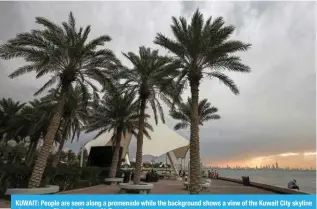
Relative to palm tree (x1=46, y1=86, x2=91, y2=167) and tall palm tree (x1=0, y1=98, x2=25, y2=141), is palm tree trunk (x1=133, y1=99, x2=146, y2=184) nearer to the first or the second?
palm tree (x1=46, y1=86, x2=91, y2=167)

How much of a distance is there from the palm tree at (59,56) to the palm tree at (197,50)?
150 inches

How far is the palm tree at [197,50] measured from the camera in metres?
18.0

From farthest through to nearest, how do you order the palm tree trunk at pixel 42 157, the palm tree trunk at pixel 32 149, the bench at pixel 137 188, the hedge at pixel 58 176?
the palm tree trunk at pixel 32 149, the bench at pixel 137 188, the hedge at pixel 58 176, the palm tree trunk at pixel 42 157

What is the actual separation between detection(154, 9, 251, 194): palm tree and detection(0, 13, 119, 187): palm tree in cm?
381

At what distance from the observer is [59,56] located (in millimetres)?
18062

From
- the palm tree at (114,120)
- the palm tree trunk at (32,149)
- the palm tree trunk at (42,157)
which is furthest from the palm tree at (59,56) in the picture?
the palm tree trunk at (32,149)

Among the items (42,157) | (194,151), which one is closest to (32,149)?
(42,157)

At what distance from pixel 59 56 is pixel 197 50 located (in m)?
7.89

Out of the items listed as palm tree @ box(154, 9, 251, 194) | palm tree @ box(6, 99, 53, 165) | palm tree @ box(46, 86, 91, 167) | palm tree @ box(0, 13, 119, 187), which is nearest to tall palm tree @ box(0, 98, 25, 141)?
palm tree @ box(6, 99, 53, 165)

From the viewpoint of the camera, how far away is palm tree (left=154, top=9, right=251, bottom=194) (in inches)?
708

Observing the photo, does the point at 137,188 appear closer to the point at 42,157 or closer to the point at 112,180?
the point at 42,157

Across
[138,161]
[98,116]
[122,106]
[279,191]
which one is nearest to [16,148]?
[98,116]

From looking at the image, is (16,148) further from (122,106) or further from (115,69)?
(115,69)

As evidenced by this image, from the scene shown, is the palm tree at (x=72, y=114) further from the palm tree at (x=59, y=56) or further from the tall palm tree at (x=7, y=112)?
the tall palm tree at (x=7, y=112)
